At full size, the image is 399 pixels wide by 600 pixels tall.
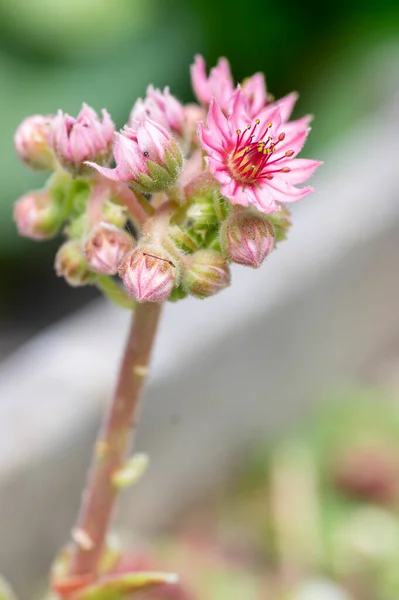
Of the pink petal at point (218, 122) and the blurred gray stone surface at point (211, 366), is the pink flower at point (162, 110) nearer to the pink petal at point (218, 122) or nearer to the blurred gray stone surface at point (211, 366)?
the pink petal at point (218, 122)

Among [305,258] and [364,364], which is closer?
[305,258]

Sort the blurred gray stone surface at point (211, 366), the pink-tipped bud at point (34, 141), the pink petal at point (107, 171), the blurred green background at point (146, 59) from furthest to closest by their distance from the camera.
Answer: the blurred green background at point (146, 59)
the blurred gray stone surface at point (211, 366)
the pink-tipped bud at point (34, 141)
the pink petal at point (107, 171)

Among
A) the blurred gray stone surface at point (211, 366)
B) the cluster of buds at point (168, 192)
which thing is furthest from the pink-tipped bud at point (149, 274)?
the blurred gray stone surface at point (211, 366)

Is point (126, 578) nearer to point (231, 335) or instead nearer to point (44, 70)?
point (231, 335)

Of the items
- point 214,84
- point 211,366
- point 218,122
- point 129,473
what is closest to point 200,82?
point 214,84

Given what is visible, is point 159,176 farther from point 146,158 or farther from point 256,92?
point 256,92

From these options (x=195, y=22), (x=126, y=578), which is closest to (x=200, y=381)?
(x=126, y=578)
